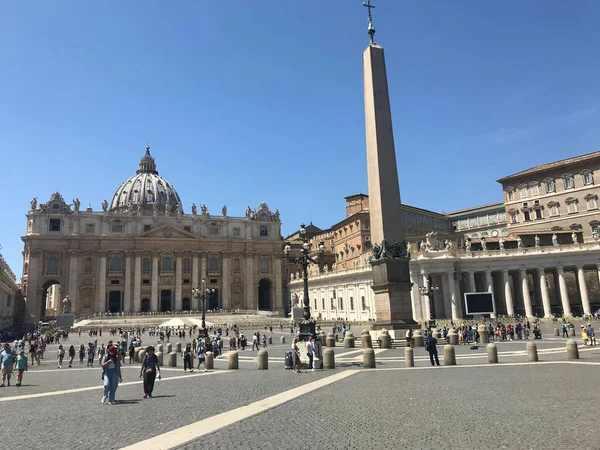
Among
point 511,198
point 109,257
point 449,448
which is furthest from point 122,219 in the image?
point 449,448

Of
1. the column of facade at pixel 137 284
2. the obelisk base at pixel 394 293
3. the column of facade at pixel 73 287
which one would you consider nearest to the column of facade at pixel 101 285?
the column of facade at pixel 73 287

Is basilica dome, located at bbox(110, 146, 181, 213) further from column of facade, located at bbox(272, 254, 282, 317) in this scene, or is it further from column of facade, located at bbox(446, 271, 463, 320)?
column of facade, located at bbox(446, 271, 463, 320)

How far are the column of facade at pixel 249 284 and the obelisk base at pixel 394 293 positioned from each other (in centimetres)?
6324

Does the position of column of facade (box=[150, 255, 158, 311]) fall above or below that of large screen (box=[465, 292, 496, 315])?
above

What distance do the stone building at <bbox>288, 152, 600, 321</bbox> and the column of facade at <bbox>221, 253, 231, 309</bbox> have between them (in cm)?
2386

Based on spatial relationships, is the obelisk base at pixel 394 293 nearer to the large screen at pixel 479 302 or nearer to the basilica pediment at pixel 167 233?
the large screen at pixel 479 302

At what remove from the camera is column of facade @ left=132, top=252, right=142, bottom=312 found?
75044 millimetres

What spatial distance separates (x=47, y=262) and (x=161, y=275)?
1776 cm

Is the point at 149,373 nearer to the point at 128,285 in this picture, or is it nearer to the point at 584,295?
the point at 584,295

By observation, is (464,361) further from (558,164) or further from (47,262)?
(47,262)

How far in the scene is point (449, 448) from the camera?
18.1ft

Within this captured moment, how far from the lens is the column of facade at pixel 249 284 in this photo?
80.9 metres

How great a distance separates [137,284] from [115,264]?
17.1ft

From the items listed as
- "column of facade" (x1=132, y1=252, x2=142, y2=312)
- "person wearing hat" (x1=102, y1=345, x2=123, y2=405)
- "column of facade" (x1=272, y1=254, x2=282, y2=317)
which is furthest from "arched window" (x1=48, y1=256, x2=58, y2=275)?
"person wearing hat" (x1=102, y1=345, x2=123, y2=405)
